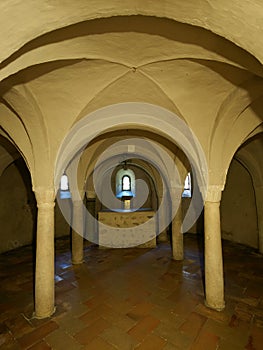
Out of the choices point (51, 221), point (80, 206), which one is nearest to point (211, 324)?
point (51, 221)

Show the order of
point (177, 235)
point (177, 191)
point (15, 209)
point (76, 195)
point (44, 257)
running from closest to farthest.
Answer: point (44, 257) → point (76, 195) → point (177, 191) → point (177, 235) → point (15, 209)

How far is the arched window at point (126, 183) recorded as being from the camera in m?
13.7

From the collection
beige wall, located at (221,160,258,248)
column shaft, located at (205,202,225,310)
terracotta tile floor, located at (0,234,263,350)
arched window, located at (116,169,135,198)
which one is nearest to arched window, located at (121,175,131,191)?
arched window, located at (116,169,135,198)

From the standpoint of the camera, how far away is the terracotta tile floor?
3.79 m

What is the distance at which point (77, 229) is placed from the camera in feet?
23.6

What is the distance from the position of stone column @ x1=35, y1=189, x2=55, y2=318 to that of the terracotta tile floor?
301 mm

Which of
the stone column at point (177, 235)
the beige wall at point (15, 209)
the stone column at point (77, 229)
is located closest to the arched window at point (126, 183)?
the beige wall at point (15, 209)

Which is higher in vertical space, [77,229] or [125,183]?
[125,183]

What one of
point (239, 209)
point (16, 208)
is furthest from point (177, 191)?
point (16, 208)

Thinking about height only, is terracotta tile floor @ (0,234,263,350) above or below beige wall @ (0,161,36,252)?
below

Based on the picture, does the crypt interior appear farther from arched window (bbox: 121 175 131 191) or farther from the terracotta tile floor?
arched window (bbox: 121 175 131 191)

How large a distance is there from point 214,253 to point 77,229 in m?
4.37

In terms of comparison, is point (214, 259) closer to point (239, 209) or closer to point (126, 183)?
point (239, 209)

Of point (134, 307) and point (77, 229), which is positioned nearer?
point (134, 307)
